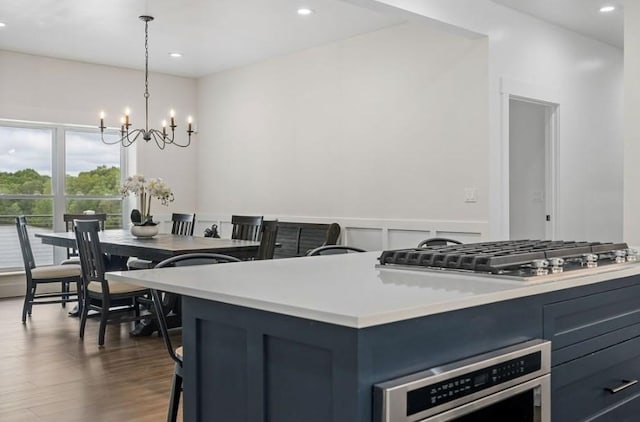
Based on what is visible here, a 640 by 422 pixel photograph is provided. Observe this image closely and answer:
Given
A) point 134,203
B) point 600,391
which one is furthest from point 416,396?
point 134,203

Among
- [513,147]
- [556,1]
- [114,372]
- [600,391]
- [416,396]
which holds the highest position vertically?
[556,1]

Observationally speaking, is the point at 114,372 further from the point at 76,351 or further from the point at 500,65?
the point at 500,65

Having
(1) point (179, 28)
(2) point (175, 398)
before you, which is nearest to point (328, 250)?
(2) point (175, 398)

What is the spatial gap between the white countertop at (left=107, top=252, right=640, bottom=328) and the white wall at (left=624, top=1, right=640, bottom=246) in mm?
2043

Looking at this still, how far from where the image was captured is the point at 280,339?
1445 mm

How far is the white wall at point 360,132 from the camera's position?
5.16m

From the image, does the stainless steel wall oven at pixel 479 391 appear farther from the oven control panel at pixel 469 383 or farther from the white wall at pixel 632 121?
the white wall at pixel 632 121

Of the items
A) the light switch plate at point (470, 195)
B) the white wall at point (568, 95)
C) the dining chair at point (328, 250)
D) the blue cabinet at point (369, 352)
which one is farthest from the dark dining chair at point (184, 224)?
the blue cabinet at point (369, 352)

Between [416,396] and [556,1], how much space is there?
4.42 m

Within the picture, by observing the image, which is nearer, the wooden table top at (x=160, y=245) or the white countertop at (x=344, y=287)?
the white countertop at (x=344, y=287)

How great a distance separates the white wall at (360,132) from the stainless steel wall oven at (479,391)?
345cm

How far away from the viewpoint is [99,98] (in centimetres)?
734

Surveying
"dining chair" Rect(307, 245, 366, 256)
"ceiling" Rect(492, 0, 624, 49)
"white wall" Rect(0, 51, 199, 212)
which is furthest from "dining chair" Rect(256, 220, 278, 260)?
"white wall" Rect(0, 51, 199, 212)

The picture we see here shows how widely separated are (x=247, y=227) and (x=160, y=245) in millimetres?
950
